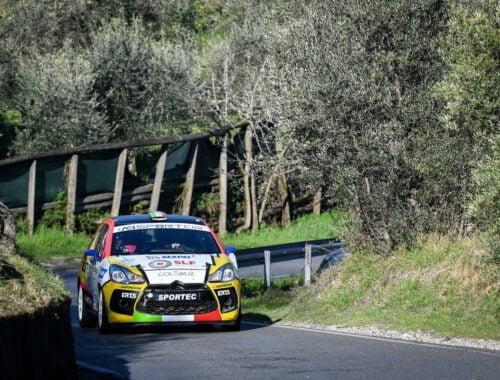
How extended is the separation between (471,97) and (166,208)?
1771 cm

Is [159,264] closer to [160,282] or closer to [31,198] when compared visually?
[160,282]

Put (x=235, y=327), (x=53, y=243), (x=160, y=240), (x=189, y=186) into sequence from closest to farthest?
1. (x=235, y=327)
2. (x=160, y=240)
3. (x=53, y=243)
4. (x=189, y=186)

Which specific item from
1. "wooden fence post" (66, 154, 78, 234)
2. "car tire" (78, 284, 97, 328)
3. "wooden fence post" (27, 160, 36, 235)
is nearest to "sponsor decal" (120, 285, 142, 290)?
"car tire" (78, 284, 97, 328)

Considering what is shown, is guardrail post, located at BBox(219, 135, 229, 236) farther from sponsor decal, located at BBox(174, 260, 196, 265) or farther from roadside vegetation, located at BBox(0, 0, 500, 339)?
sponsor decal, located at BBox(174, 260, 196, 265)

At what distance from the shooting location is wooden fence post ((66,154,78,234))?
96.7 ft

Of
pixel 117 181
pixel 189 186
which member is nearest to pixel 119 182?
pixel 117 181

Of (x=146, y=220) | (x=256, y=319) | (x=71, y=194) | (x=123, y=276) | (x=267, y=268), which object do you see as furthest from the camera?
(x=71, y=194)

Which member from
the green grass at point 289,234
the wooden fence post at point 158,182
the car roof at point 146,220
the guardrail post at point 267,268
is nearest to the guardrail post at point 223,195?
the green grass at point 289,234

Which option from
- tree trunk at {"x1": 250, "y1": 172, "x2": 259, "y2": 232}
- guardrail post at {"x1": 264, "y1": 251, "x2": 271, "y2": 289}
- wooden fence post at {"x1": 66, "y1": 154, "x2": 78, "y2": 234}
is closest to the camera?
guardrail post at {"x1": 264, "y1": 251, "x2": 271, "y2": 289}


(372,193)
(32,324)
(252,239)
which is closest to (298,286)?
(372,193)

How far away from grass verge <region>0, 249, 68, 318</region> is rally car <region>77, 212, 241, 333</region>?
379 cm

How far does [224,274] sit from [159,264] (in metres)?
0.90

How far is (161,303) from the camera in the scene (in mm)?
15430

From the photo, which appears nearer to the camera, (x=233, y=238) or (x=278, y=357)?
(x=278, y=357)
